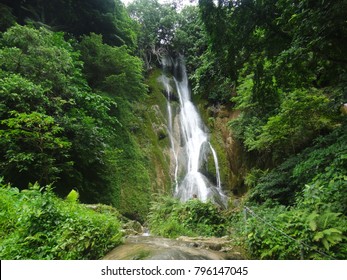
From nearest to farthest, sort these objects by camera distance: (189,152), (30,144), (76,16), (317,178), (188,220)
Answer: (317,178) → (30,144) → (188,220) → (76,16) → (189,152)

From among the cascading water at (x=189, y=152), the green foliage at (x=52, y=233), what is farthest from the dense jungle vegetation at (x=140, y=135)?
the cascading water at (x=189, y=152)

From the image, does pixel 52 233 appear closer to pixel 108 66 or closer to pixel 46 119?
pixel 46 119

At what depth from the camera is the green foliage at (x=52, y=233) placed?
373cm

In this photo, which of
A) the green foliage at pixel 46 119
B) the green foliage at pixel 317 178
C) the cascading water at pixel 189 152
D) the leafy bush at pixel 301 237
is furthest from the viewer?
the cascading water at pixel 189 152

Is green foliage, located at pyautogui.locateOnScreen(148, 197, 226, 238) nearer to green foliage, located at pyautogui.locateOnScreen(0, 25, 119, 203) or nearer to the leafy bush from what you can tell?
green foliage, located at pyautogui.locateOnScreen(0, 25, 119, 203)

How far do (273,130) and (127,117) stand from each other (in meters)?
6.66

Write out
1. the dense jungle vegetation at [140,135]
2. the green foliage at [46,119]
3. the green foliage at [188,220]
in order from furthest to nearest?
1. the green foliage at [188,220]
2. the green foliage at [46,119]
3. the dense jungle vegetation at [140,135]

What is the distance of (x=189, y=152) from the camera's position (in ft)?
59.1

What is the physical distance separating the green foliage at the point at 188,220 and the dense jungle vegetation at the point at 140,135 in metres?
0.04

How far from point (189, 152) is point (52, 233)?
14296 mm

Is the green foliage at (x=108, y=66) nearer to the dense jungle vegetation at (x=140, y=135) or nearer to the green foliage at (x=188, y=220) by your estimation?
the dense jungle vegetation at (x=140, y=135)

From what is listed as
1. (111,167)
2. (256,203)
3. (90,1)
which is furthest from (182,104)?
(256,203)

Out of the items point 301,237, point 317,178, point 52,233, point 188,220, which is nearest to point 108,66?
point 188,220

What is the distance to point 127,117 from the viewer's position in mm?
12281
